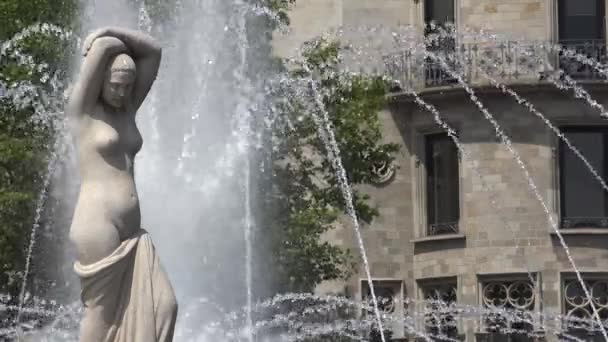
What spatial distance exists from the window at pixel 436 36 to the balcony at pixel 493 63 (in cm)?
2

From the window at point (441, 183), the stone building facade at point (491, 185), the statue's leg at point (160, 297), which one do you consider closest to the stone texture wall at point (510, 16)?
the stone building facade at point (491, 185)

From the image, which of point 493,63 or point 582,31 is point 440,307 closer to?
point 493,63

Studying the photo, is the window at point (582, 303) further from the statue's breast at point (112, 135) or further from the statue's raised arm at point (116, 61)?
the statue's breast at point (112, 135)

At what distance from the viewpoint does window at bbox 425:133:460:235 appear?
4856 cm

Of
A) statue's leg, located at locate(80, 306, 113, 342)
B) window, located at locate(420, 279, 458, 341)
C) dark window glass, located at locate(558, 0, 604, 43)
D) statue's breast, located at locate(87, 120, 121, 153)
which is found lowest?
window, located at locate(420, 279, 458, 341)

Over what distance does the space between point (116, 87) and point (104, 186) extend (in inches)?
24.5

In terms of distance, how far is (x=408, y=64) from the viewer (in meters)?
47.7

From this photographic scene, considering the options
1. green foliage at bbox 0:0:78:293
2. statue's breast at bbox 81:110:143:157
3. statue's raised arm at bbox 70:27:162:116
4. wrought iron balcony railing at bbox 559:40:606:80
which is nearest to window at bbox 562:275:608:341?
wrought iron balcony railing at bbox 559:40:606:80

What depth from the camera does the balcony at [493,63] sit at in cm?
4738

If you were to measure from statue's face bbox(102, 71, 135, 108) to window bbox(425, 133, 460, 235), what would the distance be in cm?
3290

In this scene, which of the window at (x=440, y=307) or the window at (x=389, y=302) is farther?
the window at (x=440, y=307)

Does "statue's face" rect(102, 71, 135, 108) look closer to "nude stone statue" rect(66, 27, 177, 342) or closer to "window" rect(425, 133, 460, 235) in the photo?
"nude stone statue" rect(66, 27, 177, 342)

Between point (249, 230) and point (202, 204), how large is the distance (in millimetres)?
1077

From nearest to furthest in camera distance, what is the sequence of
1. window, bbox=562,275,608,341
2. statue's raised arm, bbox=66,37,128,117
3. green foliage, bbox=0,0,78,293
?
statue's raised arm, bbox=66,37,128,117 < green foliage, bbox=0,0,78,293 < window, bbox=562,275,608,341
